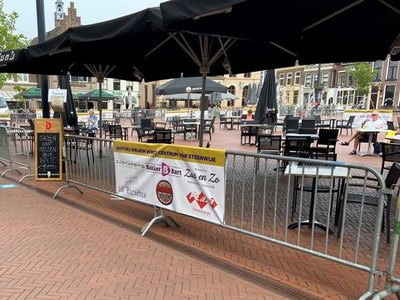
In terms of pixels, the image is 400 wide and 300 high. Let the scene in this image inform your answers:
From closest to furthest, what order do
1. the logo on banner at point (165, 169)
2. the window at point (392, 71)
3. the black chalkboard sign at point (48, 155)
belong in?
the logo on banner at point (165, 169) < the black chalkboard sign at point (48, 155) < the window at point (392, 71)

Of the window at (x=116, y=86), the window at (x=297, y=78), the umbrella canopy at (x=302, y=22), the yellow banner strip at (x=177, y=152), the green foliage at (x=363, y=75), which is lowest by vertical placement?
the yellow banner strip at (x=177, y=152)

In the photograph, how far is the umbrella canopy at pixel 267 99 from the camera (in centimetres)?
1310

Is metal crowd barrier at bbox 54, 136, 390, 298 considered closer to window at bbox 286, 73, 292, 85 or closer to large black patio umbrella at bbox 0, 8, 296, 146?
large black patio umbrella at bbox 0, 8, 296, 146

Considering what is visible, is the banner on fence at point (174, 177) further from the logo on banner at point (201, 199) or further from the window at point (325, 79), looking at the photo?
the window at point (325, 79)

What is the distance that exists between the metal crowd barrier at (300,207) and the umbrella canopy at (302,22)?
1.71m

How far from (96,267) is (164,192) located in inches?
51.3

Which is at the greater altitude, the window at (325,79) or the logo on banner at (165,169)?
the window at (325,79)

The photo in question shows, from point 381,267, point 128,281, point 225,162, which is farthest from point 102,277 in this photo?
point 381,267

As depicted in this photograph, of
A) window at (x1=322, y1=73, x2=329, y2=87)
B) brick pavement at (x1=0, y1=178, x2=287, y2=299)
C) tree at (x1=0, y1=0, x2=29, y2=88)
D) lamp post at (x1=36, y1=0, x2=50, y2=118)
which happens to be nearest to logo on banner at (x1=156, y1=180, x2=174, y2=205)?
brick pavement at (x1=0, y1=178, x2=287, y2=299)

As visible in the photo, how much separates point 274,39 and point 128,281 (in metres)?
4.30

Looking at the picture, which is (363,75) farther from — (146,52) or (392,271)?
(392,271)

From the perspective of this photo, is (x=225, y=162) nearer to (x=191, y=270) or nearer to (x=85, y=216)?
(x=191, y=270)

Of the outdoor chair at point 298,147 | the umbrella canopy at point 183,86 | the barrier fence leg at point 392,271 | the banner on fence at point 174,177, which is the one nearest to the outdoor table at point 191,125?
the umbrella canopy at point 183,86

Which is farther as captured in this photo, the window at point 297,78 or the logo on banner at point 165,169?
the window at point 297,78
